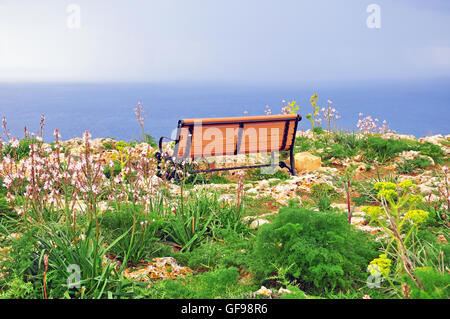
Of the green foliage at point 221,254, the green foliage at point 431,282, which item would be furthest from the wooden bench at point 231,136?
the green foliage at point 431,282

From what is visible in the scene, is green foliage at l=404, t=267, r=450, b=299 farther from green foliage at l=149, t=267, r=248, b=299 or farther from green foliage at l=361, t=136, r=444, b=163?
green foliage at l=361, t=136, r=444, b=163

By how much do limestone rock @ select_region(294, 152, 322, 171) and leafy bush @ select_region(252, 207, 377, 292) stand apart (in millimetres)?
5247

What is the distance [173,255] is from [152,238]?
27cm

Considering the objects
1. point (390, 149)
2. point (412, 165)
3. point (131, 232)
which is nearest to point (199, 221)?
point (131, 232)

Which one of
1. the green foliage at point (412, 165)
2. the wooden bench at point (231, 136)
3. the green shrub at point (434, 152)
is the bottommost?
the green foliage at point (412, 165)

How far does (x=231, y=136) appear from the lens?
7.54 m

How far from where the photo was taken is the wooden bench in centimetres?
701

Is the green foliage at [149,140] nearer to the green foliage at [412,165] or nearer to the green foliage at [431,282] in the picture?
the green foliage at [412,165]

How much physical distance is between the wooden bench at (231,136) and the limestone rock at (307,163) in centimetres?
60

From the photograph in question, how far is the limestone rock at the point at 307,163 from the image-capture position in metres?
8.79

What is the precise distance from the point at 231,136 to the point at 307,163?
82.7 inches

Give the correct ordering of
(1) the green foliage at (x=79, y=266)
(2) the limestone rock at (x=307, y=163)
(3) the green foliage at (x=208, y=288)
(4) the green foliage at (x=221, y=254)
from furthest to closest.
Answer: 1. (2) the limestone rock at (x=307, y=163)
2. (4) the green foliage at (x=221, y=254)
3. (1) the green foliage at (x=79, y=266)
4. (3) the green foliage at (x=208, y=288)

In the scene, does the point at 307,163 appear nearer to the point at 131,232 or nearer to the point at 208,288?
the point at 131,232

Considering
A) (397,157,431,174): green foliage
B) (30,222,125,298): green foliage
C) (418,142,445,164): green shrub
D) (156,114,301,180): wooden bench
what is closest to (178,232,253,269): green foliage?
(30,222,125,298): green foliage
